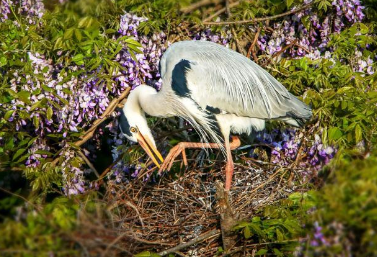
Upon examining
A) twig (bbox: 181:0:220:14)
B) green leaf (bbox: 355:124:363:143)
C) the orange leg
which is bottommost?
the orange leg

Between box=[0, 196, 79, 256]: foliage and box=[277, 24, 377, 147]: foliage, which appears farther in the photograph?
box=[277, 24, 377, 147]: foliage

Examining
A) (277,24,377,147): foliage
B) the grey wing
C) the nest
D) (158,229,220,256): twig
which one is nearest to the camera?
(158,229,220,256): twig

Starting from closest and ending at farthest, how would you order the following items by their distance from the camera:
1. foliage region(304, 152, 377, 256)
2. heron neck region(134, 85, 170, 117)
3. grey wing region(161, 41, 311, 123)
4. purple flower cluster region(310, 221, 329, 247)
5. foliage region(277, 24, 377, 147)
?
1. foliage region(304, 152, 377, 256)
2. purple flower cluster region(310, 221, 329, 247)
3. foliage region(277, 24, 377, 147)
4. grey wing region(161, 41, 311, 123)
5. heron neck region(134, 85, 170, 117)

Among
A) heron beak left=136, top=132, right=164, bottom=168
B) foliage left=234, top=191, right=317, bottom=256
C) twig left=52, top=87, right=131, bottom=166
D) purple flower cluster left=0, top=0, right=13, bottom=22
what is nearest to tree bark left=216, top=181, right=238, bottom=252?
foliage left=234, top=191, right=317, bottom=256

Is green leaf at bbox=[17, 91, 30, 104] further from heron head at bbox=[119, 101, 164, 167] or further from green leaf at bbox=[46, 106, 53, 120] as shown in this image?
heron head at bbox=[119, 101, 164, 167]

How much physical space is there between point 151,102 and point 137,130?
0.26m

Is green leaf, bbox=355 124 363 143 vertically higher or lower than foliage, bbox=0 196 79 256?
lower

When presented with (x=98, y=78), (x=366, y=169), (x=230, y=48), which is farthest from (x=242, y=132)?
(x=366, y=169)

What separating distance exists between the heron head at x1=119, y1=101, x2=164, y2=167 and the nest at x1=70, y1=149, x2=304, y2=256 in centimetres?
23

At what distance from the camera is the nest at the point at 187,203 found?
214 inches

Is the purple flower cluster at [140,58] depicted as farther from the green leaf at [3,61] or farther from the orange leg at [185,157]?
the green leaf at [3,61]

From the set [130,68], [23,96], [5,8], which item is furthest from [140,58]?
[5,8]

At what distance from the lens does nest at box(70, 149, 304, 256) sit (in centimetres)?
543

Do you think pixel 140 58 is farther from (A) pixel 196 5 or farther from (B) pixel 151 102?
(A) pixel 196 5
